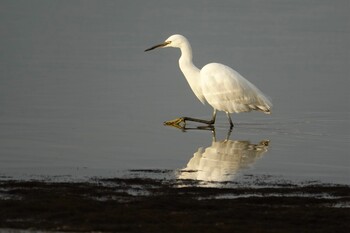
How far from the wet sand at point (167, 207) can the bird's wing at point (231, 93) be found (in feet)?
23.4

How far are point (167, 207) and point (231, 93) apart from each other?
912 cm

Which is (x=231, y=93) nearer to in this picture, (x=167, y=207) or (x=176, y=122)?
(x=176, y=122)

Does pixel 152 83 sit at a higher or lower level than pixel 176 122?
higher

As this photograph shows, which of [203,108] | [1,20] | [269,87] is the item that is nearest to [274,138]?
[203,108]

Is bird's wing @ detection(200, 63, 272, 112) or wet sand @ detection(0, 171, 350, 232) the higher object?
bird's wing @ detection(200, 63, 272, 112)

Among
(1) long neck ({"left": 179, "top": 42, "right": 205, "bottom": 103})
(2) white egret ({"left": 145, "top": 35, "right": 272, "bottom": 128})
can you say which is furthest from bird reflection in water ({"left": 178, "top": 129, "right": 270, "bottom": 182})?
(1) long neck ({"left": 179, "top": 42, "right": 205, "bottom": 103})

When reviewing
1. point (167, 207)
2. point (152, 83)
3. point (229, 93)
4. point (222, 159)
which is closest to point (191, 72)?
point (229, 93)

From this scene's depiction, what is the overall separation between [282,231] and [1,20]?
2650 centimetres

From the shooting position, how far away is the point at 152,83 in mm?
24250

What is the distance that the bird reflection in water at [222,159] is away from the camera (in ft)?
43.0

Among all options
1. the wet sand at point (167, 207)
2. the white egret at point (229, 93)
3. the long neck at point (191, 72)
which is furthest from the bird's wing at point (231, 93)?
the wet sand at point (167, 207)

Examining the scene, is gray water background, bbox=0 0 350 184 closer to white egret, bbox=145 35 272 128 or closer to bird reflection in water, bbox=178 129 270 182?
bird reflection in water, bbox=178 129 270 182

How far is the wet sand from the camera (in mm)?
9617

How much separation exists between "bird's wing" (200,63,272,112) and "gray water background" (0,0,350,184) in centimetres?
40
